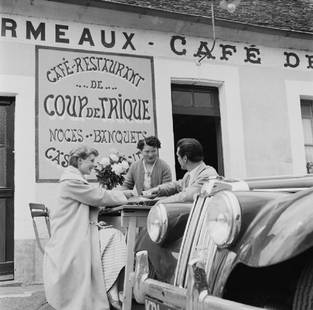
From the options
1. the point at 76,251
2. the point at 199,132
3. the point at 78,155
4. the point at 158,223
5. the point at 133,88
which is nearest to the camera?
the point at 158,223

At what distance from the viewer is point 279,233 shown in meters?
1.80

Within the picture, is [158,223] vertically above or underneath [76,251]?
above

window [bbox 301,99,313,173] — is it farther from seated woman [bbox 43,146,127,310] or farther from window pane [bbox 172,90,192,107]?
seated woman [bbox 43,146,127,310]

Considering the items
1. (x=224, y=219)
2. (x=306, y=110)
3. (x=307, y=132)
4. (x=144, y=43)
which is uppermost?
(x=144, y=43)

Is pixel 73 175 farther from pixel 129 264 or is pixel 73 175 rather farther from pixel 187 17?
pixel 187 17

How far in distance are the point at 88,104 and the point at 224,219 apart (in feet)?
17.1

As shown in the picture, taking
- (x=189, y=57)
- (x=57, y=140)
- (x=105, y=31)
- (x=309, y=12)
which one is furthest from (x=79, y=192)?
(x=309, y=12)

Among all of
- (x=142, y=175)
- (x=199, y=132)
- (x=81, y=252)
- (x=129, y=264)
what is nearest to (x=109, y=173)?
(x=142, y=175)

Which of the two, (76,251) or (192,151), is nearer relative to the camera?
(192,151)

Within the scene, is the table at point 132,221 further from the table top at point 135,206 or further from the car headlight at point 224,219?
the car headlight at point 224,219

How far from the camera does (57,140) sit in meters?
6.67

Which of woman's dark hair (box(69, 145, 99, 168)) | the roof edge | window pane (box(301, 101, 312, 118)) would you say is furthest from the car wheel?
window pane (box(301, 101, 312, 118))

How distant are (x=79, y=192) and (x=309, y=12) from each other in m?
6.96

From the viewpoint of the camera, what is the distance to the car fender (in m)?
1.73
